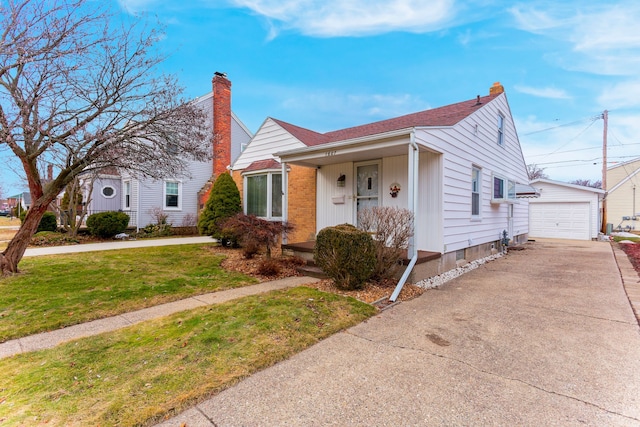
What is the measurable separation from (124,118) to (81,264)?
13.0 feet

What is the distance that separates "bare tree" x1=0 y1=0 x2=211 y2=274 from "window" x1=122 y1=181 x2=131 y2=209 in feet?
35.9

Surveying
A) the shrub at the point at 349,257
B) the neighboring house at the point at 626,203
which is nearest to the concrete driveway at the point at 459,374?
the shrub at the point at 349,257

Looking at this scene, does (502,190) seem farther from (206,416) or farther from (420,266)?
(206,416)

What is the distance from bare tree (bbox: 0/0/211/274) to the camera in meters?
4.79

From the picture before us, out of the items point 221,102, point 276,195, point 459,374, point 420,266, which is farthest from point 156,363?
point 221,102

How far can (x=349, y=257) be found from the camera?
5.30m

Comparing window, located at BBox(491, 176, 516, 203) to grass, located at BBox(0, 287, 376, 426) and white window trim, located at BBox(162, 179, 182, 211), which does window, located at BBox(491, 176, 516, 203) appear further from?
white window trim, located at BBox(162, 179, 182, 211)

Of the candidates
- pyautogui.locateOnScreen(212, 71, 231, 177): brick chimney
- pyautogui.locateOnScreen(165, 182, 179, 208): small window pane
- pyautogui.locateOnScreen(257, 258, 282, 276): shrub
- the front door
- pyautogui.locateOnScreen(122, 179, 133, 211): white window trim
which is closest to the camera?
pyautogui.locateOnScreen(257, 258, 282, 276): shrub

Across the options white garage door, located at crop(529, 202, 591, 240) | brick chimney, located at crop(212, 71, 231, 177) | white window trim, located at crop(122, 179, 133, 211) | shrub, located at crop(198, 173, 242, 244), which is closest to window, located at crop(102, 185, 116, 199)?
white window trim, located at crop(122, 179, 133, 211)

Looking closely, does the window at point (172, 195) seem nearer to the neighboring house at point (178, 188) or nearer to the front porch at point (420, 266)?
the neighboring house at point (178, 188)

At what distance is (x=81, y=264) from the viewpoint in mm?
7391

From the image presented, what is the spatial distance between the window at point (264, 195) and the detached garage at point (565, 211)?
48.3 feet

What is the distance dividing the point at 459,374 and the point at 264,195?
8358mm

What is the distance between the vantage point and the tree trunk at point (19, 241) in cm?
603
